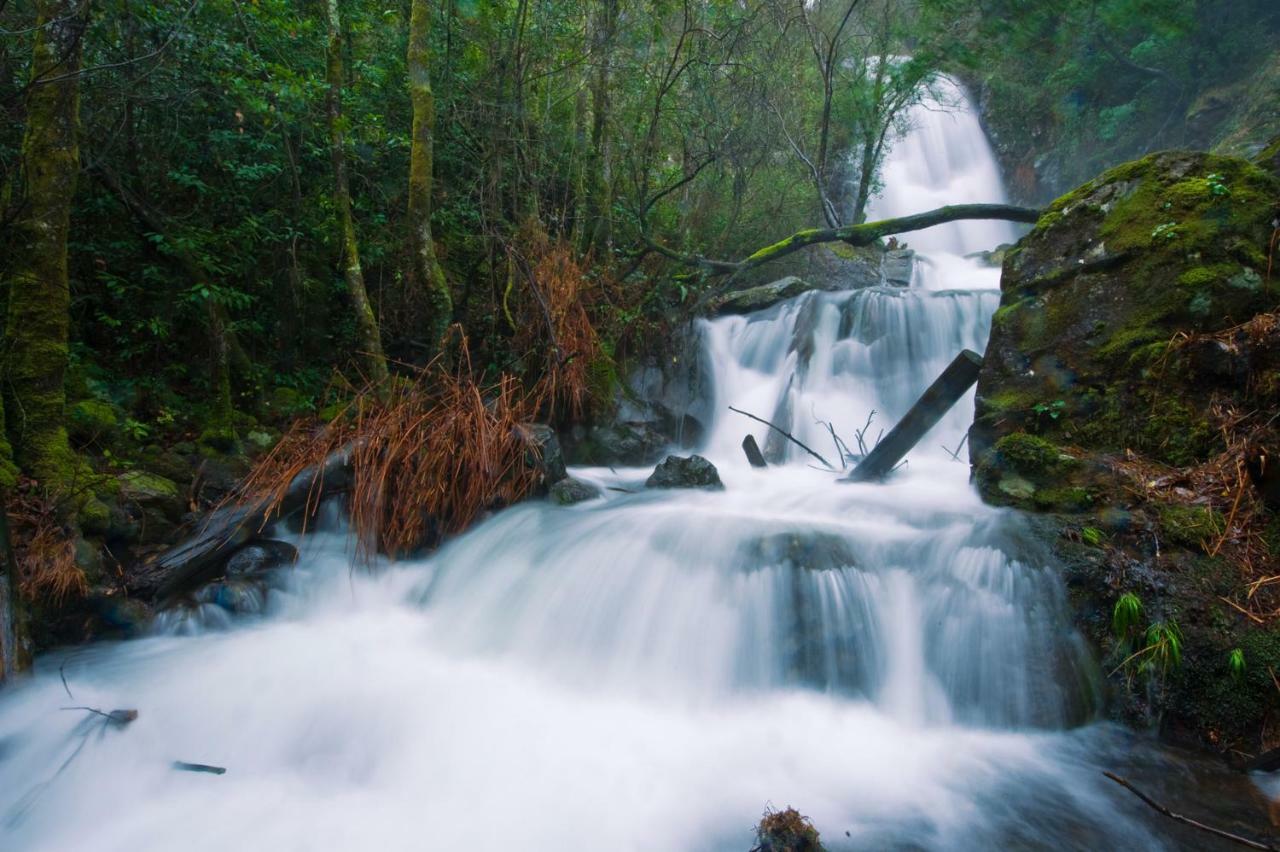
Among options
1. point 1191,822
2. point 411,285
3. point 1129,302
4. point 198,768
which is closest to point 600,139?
point 411,285

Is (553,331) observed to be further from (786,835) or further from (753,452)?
(786,835)

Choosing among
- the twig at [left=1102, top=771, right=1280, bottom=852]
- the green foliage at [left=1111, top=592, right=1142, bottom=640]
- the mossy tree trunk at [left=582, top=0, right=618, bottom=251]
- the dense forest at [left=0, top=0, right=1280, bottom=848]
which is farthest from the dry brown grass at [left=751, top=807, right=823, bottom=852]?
the mossy tree trunk at [left=582, top=0, right=618, bottom=251]

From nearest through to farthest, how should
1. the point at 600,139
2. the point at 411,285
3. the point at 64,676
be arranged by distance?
the point at 64,676
the point at 411,285
the point at 600,139

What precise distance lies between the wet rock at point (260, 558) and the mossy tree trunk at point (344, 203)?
1.63 m

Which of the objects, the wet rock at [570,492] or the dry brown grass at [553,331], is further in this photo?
the dry brown grass at [553,331]

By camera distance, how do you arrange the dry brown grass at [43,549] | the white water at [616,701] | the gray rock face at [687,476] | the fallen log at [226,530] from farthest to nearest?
the gray rock face at [687,476] < the fallen log at [226,530] < the dry brown grass at [43,549] < the white water at [616,701]

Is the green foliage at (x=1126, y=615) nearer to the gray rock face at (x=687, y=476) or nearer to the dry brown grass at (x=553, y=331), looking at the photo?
the gray rock face at (x=687, y=476)

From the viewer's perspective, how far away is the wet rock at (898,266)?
41.4 feet

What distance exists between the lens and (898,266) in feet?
42.9

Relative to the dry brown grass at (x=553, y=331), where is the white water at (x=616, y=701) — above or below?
below

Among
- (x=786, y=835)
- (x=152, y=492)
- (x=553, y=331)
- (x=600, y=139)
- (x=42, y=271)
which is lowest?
(x=786, y=835)

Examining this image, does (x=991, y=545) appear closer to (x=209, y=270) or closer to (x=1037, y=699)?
(x=1037, y=699)

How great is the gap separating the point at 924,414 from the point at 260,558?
5.03 meters

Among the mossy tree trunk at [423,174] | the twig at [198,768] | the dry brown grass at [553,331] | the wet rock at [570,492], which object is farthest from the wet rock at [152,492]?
the dry brown grass at [553,331]
